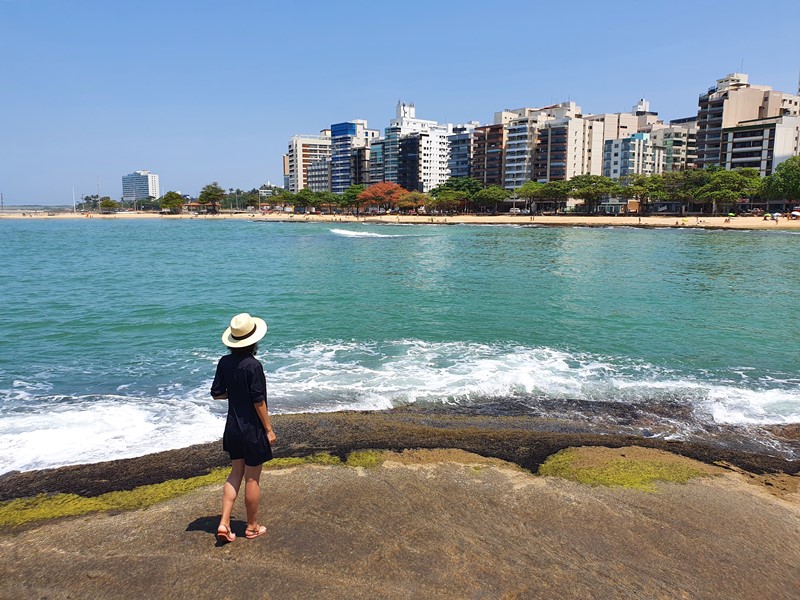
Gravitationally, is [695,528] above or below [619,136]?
below

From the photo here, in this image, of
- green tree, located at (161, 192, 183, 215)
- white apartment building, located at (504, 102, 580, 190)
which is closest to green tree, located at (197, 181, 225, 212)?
green tree, located at (161, 192, 183, 215)

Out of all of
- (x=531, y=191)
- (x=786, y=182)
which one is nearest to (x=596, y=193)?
(x=531, y=191)

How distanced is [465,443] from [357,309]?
1337cm

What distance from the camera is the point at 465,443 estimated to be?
7863mm

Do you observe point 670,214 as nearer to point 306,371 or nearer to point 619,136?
point 619,136

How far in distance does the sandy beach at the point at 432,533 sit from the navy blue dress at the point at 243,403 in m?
0.89

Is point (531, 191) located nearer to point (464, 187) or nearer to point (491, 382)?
point (464, 187)

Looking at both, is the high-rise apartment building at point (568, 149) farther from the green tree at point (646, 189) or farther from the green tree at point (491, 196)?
the green tree at point (646, 189)

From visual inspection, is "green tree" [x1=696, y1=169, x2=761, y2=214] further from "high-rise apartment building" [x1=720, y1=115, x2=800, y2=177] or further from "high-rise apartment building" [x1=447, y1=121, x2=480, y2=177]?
"high-rise apartment building" [x1=447, y1=121, x2=480, y2=177]

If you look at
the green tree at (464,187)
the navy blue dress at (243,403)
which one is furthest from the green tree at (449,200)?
the navy blue dress at (243,403)

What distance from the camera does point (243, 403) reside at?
198 inches

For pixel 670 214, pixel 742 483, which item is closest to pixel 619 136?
pixel 670 214

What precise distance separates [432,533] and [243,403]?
2.18m

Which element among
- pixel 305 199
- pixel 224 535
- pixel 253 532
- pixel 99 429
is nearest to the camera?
pixel 224 535
